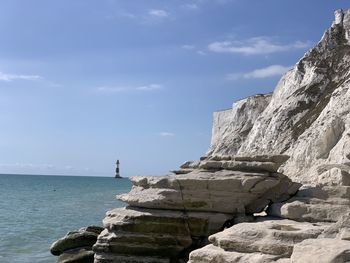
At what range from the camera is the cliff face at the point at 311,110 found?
40031mm

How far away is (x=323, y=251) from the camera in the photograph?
789 centimetres

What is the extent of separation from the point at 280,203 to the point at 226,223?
1.68 meters

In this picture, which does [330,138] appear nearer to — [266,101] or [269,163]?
[269,163]

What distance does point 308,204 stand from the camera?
13.6 m

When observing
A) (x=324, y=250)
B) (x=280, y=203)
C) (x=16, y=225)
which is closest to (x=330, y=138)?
(x=16, y=225)

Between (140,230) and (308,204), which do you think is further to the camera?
(140,230)

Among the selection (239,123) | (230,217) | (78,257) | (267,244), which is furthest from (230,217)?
(239,123)

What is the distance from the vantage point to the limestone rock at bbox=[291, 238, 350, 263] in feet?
24.9

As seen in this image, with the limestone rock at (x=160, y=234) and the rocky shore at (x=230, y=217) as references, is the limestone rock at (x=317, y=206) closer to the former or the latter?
the rocky shore at (x=230, y=217)

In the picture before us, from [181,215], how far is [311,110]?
130 ft

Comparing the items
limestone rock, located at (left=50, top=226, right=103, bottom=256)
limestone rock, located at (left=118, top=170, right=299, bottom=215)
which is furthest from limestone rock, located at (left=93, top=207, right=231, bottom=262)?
limestone rock, located at (left=50, top=226, right=103, bottom=256)

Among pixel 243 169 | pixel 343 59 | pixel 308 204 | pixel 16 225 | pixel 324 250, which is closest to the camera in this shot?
pixel 324 250

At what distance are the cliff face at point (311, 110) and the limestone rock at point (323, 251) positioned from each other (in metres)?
29.6

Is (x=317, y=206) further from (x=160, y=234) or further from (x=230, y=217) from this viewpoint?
(x=160, y=234)
